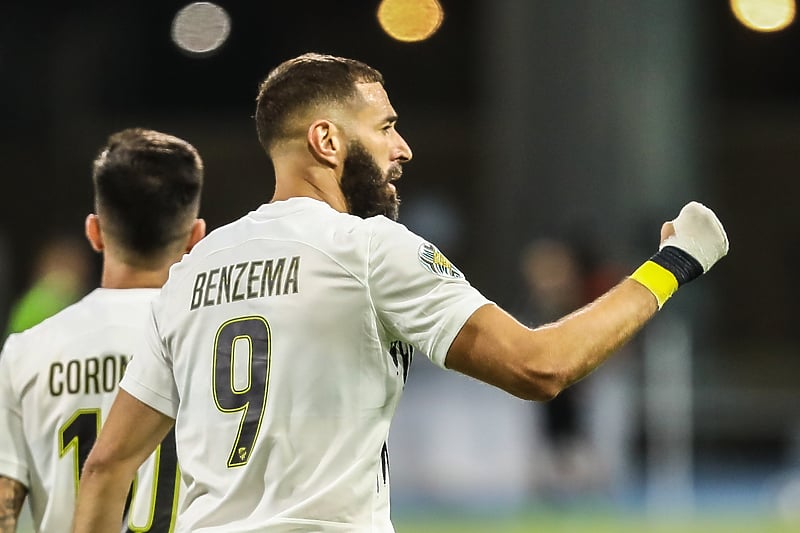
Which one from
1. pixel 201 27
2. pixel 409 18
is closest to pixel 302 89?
pixel 409 18

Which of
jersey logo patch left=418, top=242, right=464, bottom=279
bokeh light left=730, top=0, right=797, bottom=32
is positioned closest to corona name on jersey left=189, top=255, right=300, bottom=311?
jersey logo patch left=418, top=242, right=464, bottom=279

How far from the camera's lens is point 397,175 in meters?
4.01

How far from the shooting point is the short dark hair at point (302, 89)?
155 inches

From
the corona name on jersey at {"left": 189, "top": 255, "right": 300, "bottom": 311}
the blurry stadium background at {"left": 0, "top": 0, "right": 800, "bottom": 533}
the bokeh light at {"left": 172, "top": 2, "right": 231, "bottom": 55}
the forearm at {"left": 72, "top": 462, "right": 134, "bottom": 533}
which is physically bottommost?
the forearm at {"left": 72, "top": 462, "right": 134, "bottom": 533}

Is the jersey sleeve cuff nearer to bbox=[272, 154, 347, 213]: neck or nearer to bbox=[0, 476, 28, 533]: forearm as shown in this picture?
bbox=[272, 154, 347, 213]: neck

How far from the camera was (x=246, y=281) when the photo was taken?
3693 millimetres

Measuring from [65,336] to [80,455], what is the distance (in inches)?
13.6

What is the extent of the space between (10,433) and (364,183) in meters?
1.31

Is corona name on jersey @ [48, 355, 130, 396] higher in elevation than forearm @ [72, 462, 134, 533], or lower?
higher

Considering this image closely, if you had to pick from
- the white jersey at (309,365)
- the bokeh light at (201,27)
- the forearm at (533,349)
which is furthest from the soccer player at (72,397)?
the bokeh light at (201,27)

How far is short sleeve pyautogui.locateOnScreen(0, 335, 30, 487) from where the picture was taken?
4.37m

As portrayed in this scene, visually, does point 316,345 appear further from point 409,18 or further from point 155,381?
point 409,18

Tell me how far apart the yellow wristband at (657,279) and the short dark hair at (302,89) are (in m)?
0.88

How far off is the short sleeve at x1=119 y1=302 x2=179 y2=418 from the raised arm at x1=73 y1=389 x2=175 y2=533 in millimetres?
22
